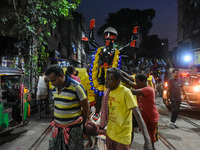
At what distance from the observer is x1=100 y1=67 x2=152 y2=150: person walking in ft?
7.36

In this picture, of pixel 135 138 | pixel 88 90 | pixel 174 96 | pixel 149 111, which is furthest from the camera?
pixel 174 96

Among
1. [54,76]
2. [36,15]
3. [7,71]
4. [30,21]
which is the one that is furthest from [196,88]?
[30,21]

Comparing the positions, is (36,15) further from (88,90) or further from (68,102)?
(68,102)

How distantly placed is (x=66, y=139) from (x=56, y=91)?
0.73 metres

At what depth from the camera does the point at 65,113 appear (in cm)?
241

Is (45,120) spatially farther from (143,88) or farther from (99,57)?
(143,88)

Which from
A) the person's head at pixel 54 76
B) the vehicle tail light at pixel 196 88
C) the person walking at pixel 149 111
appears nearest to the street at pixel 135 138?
the person walking at pixel 149 111

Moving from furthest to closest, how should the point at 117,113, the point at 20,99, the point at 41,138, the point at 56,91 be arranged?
the point at 20,99, the point at 41,138, the point at 56,91, the point at 117,113

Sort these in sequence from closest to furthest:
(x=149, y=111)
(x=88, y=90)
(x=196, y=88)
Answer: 1. (x=149, y=111)
2. (x=88, y=90)
3. (x=196, y=88)

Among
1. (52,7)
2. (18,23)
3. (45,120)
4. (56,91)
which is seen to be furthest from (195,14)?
(56,91)

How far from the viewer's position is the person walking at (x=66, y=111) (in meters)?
2.39

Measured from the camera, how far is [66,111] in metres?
2.41

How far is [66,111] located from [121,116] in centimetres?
81

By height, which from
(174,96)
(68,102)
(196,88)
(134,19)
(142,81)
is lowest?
(174,96)
